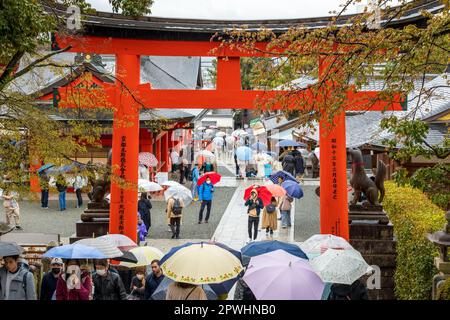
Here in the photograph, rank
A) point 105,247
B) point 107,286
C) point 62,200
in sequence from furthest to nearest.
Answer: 1. point 62,200
2. point 105,247
3. point 107,286

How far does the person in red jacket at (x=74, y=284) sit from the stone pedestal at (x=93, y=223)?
687 centimetres

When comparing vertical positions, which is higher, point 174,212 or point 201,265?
point 174,212

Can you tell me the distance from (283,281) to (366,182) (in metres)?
7.66

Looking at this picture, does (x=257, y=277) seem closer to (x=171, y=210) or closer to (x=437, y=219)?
(x=437, y=219)

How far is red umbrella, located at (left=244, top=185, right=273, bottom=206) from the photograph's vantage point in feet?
51.7

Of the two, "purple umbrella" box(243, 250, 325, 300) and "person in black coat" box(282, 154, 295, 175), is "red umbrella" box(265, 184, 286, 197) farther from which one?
"person in black coat" box(282, 154, 295, 175)

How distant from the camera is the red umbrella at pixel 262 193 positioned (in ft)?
51.7

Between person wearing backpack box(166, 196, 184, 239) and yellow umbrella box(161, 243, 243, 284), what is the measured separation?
8268 mm

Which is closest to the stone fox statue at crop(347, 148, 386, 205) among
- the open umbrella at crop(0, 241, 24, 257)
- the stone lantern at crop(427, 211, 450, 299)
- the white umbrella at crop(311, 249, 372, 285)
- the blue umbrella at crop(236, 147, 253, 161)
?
the stone lantern at crop(427, 211, 450, 299)

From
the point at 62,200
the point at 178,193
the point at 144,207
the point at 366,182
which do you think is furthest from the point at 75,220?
the point at 366,182

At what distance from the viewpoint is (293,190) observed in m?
17.3

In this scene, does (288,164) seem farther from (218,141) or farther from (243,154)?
(218,141)

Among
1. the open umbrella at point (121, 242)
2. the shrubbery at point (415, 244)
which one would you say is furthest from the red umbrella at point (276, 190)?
the open umbrella at point (121, 242)
